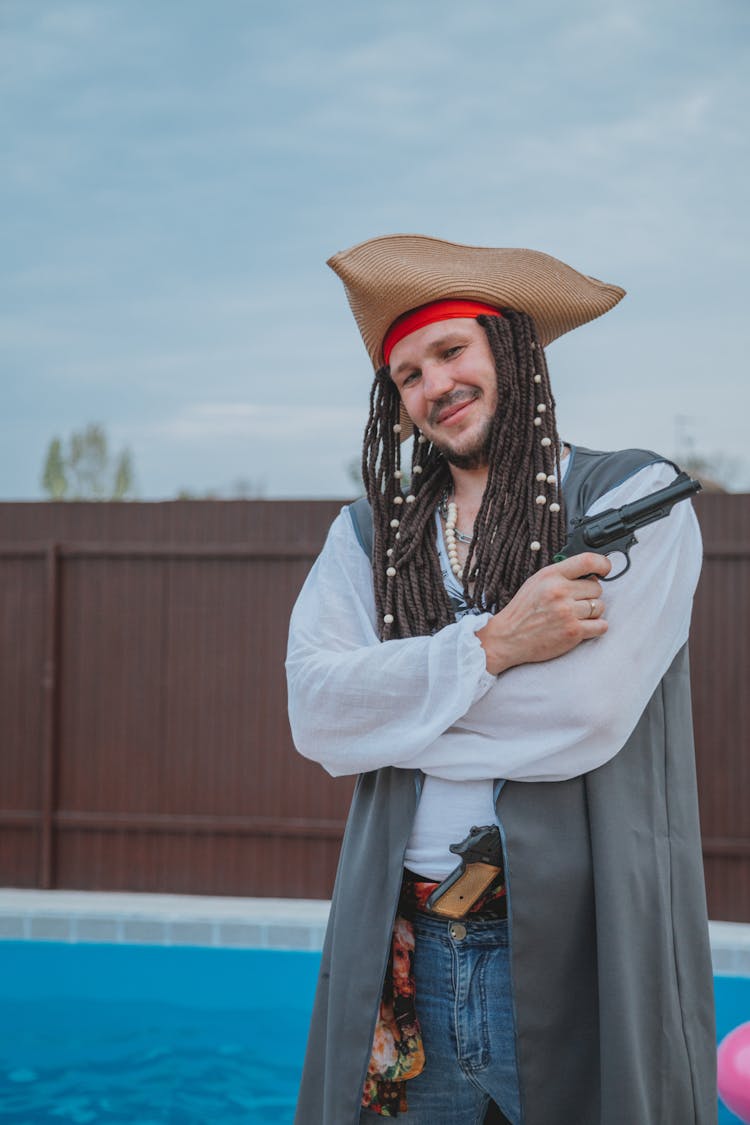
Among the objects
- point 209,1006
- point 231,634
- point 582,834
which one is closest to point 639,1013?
point 582,834

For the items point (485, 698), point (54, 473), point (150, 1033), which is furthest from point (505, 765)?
point (54, 473)

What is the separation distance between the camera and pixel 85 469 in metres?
32.0

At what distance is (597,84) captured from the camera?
28.5 feet

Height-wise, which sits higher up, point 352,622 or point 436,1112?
point 352,622

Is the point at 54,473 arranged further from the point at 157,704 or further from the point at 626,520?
the point at 626,520

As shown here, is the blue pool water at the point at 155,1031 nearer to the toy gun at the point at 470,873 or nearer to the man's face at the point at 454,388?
the toy gun at the point at 470,873

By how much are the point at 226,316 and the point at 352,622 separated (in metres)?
13.1

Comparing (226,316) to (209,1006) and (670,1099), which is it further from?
(670,1099)

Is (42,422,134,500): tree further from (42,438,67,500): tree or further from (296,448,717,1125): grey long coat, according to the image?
(296,448,717,1125): grey long coat

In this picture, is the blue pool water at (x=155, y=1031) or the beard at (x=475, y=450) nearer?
the beard at (x=475, y=450)

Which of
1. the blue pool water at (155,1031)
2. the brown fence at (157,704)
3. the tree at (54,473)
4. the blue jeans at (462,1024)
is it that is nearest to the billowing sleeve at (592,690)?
the blue jeans at (462,1024)

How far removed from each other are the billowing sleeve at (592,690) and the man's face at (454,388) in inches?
10.4

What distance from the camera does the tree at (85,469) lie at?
31.2 meters

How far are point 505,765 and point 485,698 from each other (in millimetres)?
96
